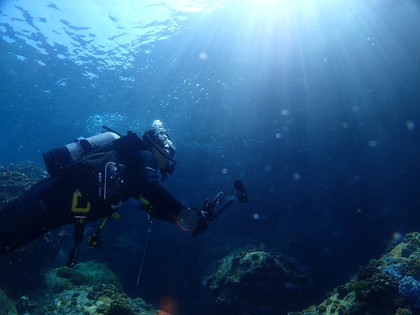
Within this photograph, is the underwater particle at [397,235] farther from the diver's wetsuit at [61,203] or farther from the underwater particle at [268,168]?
the diver's wetsuit at [61,203]

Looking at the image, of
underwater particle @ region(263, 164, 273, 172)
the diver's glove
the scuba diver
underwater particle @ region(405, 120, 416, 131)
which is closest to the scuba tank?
the scuba diver

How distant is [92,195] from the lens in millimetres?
4133

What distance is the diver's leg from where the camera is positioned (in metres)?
3.85

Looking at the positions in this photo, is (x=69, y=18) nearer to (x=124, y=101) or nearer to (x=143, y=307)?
(x=124, y=101)

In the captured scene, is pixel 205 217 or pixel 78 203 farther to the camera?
pixel 205 217

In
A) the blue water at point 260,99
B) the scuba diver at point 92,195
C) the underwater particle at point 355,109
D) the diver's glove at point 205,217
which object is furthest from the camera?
the underwater particle at point 355,109

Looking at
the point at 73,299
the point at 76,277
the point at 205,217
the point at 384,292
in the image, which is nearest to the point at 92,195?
the point at 205,217

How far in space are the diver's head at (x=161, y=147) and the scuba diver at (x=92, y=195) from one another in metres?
0.04

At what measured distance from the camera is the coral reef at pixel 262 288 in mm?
11680

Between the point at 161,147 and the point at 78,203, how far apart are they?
1.69 metres

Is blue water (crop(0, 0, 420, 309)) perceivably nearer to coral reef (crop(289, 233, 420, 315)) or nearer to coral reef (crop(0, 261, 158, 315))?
coral reef (crop(0, 261, 158, 315))

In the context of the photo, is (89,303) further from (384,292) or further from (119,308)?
(384,292)

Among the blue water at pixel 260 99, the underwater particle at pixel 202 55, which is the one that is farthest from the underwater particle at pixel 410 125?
the underwater particle at pixel 202 55

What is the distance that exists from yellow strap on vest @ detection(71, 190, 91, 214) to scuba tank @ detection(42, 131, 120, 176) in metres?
0.44
